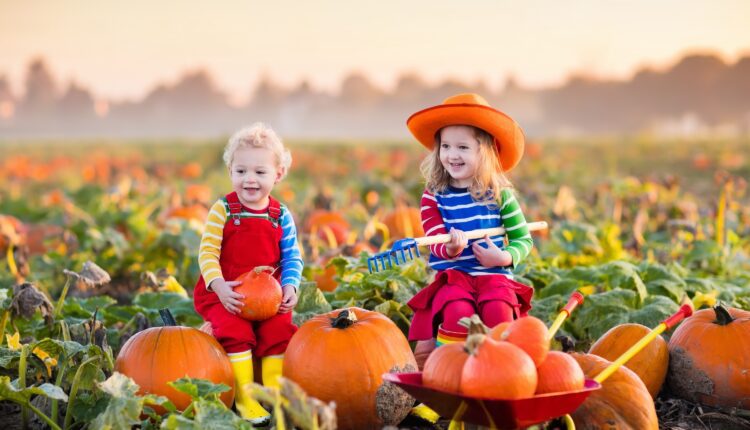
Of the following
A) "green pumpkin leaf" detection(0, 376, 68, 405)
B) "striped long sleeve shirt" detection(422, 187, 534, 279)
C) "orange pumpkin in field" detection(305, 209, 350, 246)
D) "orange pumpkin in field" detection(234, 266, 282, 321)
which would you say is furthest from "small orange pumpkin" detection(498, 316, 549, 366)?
"orange pumpkin in field" detection(305, 209, 350, 246)

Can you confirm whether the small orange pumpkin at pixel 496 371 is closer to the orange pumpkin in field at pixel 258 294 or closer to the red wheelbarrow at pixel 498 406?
the red wheelbarrow at pixel 498 406

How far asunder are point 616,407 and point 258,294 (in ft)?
4.83

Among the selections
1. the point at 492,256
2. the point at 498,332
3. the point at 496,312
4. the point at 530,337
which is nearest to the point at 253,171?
the point at 492,256

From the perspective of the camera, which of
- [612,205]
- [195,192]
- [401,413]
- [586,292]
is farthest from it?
[195,192]

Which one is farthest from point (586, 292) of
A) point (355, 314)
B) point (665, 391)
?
point (355, 314)

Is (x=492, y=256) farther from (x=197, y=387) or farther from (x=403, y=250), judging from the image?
(x=197, y=387)

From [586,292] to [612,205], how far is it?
4.17 metres

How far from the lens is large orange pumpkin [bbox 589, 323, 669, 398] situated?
3.58 metres

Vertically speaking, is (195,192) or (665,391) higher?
(195,192)

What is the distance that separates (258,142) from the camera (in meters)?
3.52

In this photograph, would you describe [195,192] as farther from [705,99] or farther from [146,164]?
[705,99]

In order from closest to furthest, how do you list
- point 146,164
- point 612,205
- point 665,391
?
point 665,391
point 612,205
point 146,164

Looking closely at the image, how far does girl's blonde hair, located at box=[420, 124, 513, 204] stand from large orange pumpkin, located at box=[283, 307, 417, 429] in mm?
755

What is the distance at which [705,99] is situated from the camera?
118375 millimetres
